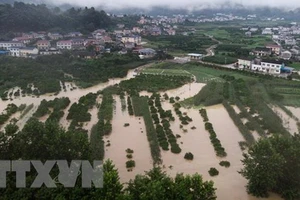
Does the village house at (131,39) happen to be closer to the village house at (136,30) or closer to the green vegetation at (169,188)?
the village house at (136,30)

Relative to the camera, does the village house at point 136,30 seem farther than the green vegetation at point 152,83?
Yes

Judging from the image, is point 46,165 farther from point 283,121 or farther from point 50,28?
point 50,28

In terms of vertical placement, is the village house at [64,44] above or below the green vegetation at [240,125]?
above

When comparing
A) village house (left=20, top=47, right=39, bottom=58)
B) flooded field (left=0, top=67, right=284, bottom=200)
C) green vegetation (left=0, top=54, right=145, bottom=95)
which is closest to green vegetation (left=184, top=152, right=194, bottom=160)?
flooded field (left=0, top=67, right=284, bottom=200)

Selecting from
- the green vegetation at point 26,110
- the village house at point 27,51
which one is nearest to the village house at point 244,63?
the green vegetation at point 26,110

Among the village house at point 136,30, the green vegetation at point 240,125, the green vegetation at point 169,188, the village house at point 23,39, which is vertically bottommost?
the green vegetation at point 240,125

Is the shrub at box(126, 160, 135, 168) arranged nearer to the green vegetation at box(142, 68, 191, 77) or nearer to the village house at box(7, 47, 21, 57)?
the green vegetation at box(142, 68, 191, 77)
